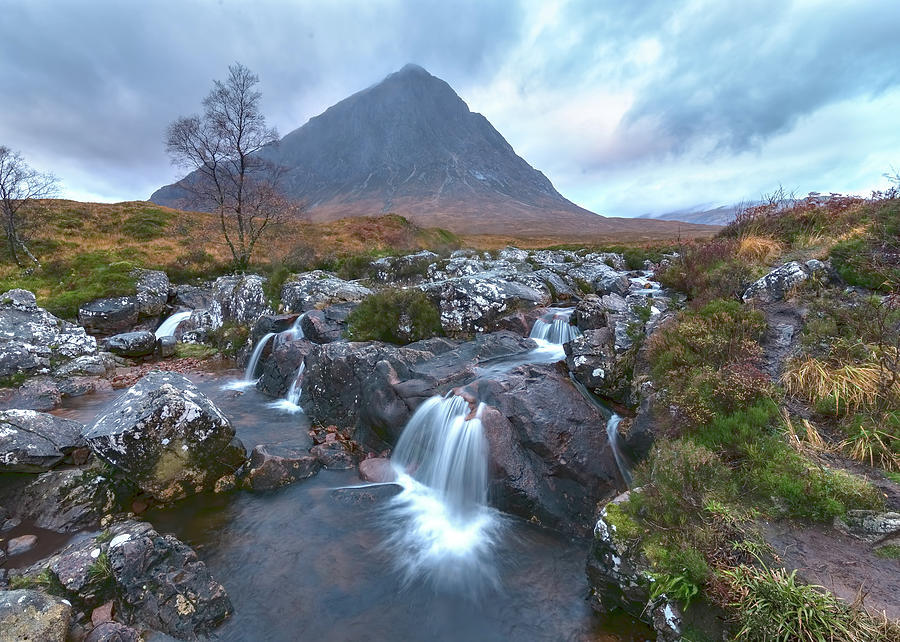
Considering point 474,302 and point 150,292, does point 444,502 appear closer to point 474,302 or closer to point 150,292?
point 474,302

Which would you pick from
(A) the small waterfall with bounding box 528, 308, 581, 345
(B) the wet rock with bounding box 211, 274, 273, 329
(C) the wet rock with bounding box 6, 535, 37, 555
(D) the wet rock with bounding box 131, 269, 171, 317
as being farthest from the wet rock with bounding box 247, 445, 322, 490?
(D) the wet rock with bounding box 131, 269, 171, 317

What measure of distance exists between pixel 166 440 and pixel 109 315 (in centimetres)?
1912

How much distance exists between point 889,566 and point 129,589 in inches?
356

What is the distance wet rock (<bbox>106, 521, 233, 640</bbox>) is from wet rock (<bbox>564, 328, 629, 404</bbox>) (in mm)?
8531

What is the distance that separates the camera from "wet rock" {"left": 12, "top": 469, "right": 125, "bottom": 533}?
280 inches

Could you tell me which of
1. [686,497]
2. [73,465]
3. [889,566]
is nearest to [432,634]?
[686,497]

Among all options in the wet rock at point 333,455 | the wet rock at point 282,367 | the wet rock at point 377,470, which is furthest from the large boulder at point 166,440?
the wet rock at point 282,367

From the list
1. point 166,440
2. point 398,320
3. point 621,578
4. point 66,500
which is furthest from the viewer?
point 398,320

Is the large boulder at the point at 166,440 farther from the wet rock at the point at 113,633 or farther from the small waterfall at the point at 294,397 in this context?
the small waterfall at the point at 294,397

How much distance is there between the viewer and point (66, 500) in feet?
24.1

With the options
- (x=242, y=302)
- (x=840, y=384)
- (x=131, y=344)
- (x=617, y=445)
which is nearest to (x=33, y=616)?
(x=617, y=445)

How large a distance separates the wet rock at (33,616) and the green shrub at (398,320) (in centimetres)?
961

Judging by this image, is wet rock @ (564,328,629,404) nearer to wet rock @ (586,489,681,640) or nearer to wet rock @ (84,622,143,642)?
wet rock @ (586,489,681,640)

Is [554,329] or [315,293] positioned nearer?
[554,329]
